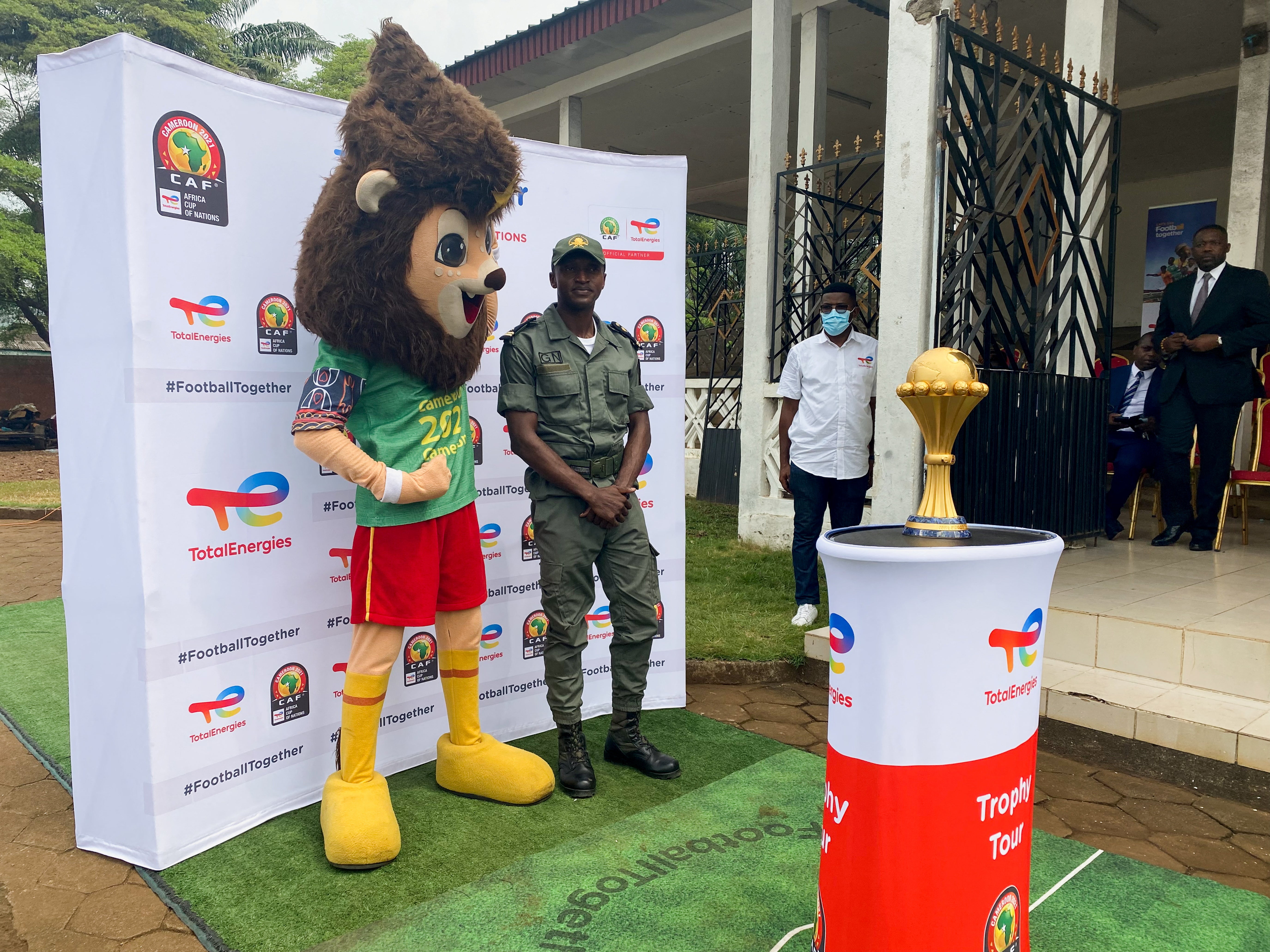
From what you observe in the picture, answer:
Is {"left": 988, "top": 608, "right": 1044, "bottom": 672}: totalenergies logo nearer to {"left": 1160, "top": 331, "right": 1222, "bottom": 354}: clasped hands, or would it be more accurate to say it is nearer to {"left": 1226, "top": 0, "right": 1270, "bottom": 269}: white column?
{"left": 1160, "top": 331, "right": 1222, "bottom": 354}: clasped hands

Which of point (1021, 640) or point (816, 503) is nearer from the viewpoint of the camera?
point (1021, 640)

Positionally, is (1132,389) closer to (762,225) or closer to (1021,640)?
(762,225)

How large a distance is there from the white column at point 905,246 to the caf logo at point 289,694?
3.06 meters

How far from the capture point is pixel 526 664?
3594 mm

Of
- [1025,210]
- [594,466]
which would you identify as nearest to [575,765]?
[594,466]

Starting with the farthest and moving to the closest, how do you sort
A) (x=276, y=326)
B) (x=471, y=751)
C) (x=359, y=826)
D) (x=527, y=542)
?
1. (x=527, y=542)
2. (x=471, y=751)
3. (x=276, y=326)
4. (x=359, y=826)

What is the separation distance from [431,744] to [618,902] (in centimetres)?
128

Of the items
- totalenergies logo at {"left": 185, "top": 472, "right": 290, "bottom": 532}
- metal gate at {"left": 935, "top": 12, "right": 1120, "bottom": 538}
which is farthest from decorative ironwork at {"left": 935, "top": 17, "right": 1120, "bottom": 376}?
totalenergies logo at {"left": 185, "top": 472, "right": 290, "bottom": 532}

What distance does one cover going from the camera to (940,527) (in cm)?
170

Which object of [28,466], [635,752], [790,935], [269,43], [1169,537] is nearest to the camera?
[790,935]

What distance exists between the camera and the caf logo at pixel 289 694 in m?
2.85

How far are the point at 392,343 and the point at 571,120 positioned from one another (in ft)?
31.1

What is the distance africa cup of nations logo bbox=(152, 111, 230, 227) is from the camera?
246 centimetres

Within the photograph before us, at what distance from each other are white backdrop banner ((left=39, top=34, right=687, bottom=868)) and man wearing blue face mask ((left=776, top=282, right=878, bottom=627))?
8.18 feet
